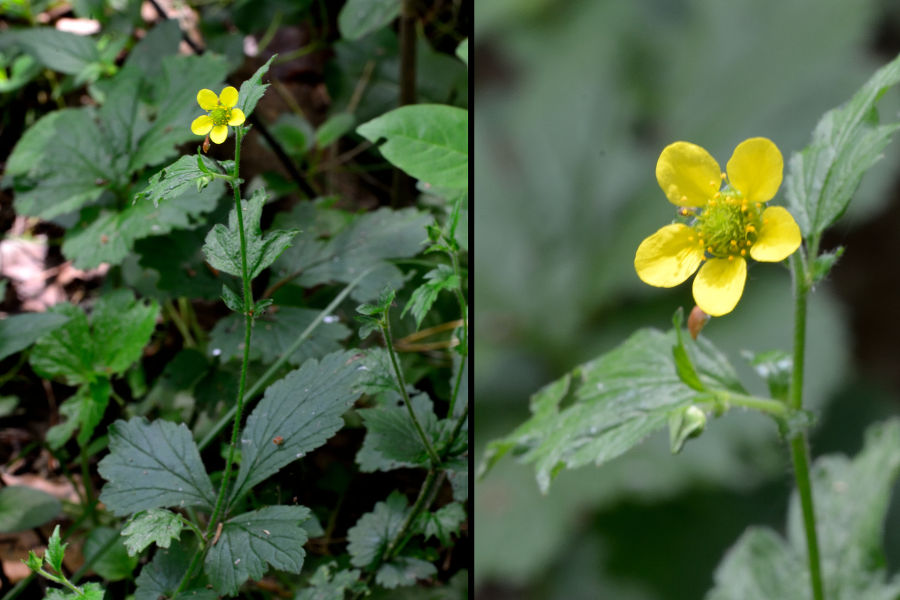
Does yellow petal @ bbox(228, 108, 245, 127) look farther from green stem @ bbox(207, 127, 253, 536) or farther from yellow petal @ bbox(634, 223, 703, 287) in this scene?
yellow petal @ bbox(634, 223, 703, 287)

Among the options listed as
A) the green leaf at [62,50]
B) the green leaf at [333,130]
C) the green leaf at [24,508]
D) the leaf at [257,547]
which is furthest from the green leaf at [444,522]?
the green leaf at [62,50]

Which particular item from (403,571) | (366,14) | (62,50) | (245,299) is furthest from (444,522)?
(62,50)

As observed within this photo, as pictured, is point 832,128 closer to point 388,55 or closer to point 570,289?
point 570,289

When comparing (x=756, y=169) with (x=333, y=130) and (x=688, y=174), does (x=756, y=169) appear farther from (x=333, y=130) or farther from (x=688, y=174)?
(x=333, y=130)

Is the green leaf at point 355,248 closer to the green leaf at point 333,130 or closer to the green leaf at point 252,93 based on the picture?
the green leaf at point 333,130

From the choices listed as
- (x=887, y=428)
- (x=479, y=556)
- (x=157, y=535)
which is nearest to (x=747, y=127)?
(x=887, y=428)

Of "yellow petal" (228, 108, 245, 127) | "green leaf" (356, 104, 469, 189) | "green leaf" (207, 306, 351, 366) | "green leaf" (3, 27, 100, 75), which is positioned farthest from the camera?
"green leaf" (3, 27, 100, 75)

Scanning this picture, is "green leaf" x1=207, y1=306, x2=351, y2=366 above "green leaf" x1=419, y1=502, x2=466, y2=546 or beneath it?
above

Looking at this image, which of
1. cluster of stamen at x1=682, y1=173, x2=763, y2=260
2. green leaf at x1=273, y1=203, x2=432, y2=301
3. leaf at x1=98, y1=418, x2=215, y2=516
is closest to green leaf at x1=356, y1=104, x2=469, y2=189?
green leaf at x1=273, y1=203, x2=432, y2=301
